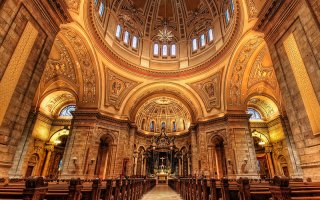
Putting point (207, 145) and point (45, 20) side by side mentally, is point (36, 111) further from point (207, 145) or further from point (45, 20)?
point (207, 145)

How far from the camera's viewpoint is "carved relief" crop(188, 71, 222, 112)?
17.5 meters

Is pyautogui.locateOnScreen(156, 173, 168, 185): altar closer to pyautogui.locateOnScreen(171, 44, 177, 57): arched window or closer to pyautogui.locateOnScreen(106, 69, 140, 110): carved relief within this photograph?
pyautogui.locateOnScreen(106, 69, 140, 110): carved relief

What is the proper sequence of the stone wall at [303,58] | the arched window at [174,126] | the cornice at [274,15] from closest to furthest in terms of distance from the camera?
the stone wall at [303,58]
the cornice at [274,15]
the arched window at [174,126]

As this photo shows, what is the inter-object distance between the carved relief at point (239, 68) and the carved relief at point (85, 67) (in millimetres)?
13644

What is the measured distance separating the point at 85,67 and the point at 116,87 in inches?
148

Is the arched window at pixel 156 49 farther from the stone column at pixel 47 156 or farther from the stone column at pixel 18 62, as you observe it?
the stone column at pixel 47 156

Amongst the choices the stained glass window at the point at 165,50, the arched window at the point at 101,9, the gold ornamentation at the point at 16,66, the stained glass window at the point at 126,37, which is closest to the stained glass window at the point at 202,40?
the stained glass window at the point at 165,50

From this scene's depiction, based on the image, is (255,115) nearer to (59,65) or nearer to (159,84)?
(159,84)

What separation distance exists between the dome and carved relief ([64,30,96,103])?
1.66 m

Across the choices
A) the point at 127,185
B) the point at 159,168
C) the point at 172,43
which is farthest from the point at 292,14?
the point at 159,168

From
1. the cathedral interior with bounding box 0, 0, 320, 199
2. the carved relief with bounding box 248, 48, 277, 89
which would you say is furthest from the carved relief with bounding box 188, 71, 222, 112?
the carved relief with bounding box 248, 48, 277, 89

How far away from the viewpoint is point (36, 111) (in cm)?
1816

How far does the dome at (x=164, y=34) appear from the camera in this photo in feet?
57.4

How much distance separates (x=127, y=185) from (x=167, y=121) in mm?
22425
